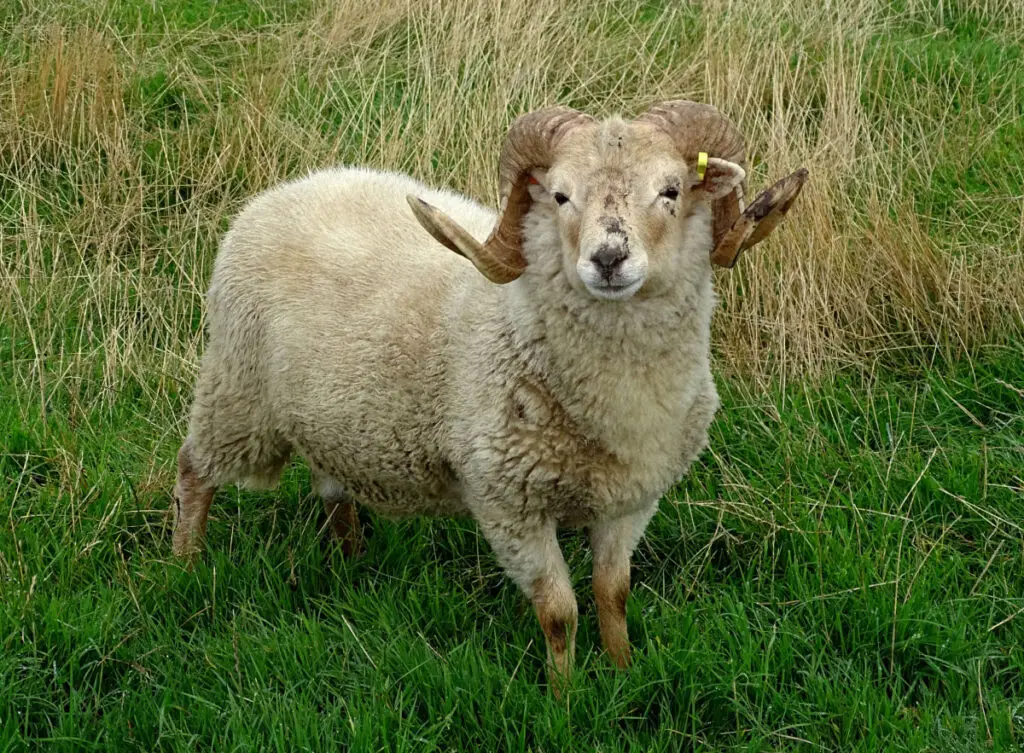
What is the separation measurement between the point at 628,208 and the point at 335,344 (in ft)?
3.88

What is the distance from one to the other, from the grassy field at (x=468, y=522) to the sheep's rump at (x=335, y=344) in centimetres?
32

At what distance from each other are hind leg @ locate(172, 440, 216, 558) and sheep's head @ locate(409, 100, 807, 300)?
5.04ft

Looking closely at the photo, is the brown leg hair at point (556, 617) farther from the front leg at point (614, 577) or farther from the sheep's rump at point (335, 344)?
the sheep's rump at point (335, 344)

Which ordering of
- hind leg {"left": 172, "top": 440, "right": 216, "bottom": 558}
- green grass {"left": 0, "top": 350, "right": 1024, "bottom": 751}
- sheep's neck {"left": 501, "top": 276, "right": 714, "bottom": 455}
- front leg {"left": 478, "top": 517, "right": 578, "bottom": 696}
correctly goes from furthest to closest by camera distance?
1. hind leg {"left": 172, "top": 440, "right": 216, "bottom": 558}
2. front leg {"left": 478, "top": 517, "right": 578, "bottom": 696}
3. sheep's neck {"left": 501, "top": 276, "right": 714, "bottom": 455}
4. green grass {"left": 0, "top": 350, "right": 1024, "bottom": 751}

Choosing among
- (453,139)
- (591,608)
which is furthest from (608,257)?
(453,139)

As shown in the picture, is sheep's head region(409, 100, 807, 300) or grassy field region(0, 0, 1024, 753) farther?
grassy field region(0, 0, 1024, 753)

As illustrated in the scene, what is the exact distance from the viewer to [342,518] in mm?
4605

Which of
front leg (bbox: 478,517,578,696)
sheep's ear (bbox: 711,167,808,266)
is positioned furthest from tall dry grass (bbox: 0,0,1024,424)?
front leg (bbox: 478,517,578,696)

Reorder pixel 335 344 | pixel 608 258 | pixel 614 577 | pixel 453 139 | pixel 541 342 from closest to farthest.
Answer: pixel 608 258
pixel 541 342
pixel 614 577
pixel 335 344
pixel 453 139

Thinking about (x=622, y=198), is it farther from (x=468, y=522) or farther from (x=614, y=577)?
(x=468, y=522)

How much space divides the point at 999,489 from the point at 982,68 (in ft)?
10.2

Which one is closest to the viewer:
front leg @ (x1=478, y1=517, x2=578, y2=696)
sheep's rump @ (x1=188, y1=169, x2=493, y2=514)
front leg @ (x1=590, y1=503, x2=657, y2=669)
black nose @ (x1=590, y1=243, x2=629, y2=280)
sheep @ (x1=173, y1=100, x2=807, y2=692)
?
black nose @ (x1=590, y1=243, x2=629, y2=280)

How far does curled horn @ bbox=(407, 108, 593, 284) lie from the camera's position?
3.47 metres

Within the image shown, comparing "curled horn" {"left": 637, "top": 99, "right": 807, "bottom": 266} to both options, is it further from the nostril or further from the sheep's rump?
the sheep's rump
